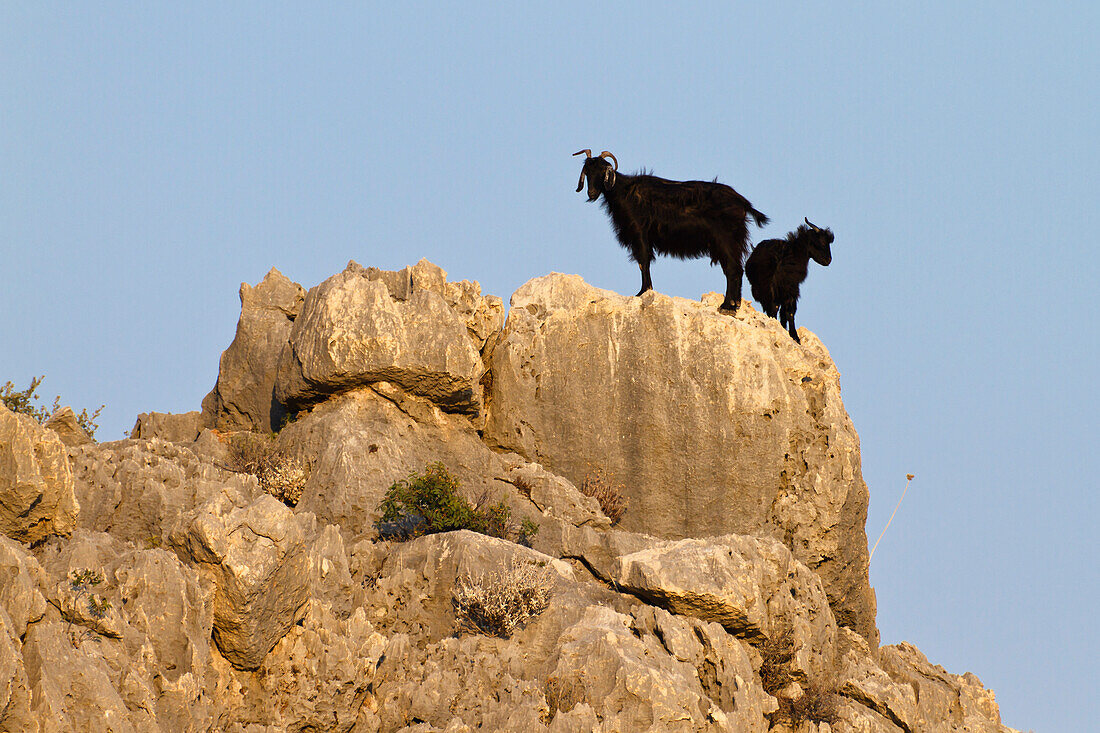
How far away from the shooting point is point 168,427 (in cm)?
2056

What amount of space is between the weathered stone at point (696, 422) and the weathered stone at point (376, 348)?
1.28 meters

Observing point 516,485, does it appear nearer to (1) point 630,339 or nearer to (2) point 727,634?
(1) point 630,339

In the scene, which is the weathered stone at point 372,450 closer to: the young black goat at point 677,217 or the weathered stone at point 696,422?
the weathered stone at point 696,422

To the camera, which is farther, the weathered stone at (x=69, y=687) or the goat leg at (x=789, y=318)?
the goat leg at (x=789, y=318)

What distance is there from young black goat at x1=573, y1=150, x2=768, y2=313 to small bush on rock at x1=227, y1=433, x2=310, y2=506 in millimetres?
6471

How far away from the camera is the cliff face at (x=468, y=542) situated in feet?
37.3

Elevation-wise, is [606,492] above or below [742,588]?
above

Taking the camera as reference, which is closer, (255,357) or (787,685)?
(787,685)

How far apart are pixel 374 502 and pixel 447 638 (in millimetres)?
3679

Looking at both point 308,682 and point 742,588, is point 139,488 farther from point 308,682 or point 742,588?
point 742,588

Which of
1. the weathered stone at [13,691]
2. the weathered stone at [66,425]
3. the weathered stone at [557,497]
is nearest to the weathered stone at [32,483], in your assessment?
the weathered stone at [13,691]

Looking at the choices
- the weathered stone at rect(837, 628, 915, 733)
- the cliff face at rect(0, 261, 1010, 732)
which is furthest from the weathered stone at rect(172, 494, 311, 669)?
the weathered stone at rect(837, 628, 915, 733)

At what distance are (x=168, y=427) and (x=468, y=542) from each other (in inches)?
327

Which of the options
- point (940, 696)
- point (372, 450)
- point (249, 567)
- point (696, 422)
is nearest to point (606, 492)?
point (696, 422)
